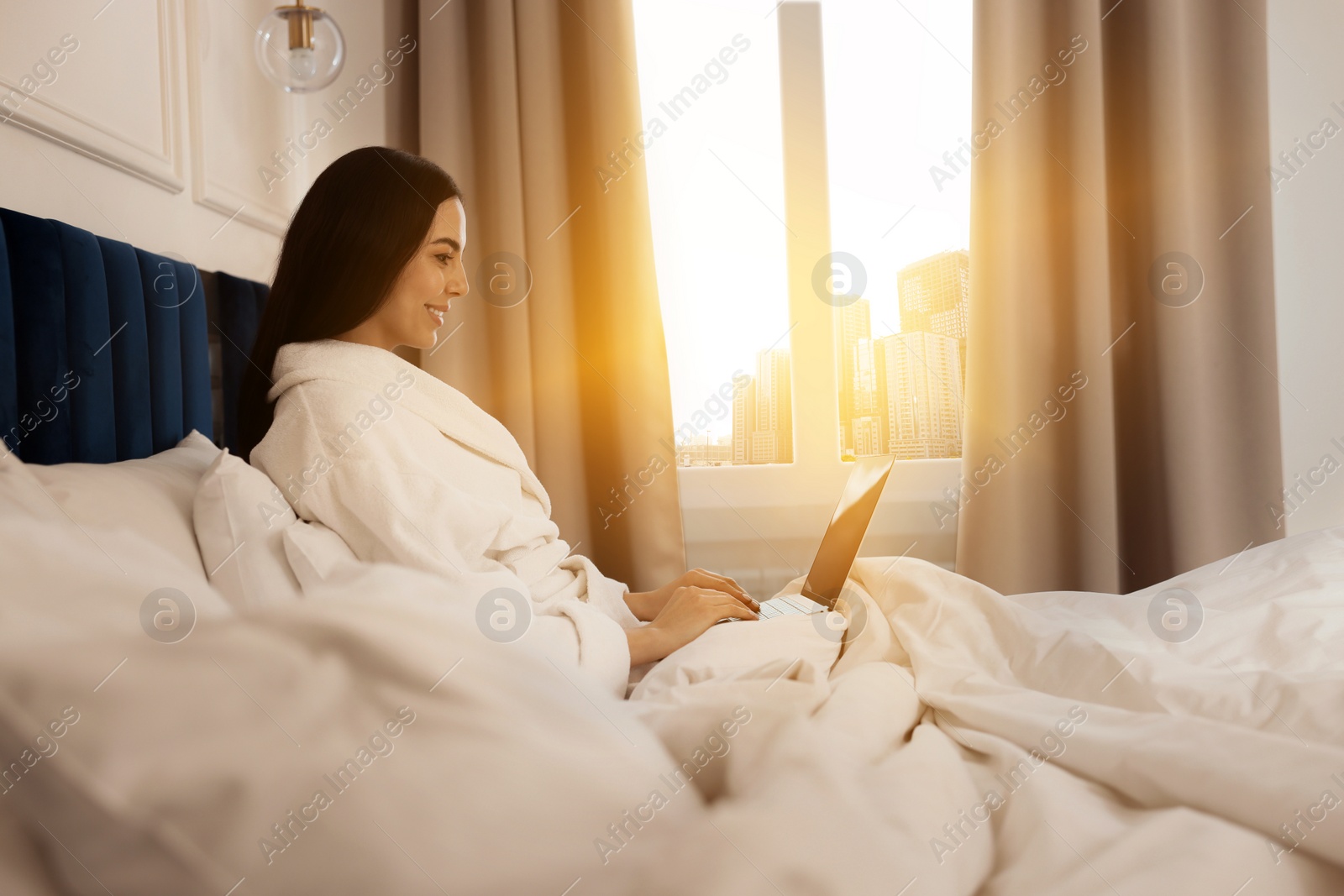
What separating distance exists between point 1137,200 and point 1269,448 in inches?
27.3

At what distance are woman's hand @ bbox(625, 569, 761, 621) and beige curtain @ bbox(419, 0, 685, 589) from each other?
578mm

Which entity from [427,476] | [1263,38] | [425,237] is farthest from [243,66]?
[1263,38]

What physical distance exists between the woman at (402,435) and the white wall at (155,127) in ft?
0.87

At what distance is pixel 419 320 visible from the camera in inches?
48.1

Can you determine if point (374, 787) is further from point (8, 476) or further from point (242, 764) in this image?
point (8, 476)

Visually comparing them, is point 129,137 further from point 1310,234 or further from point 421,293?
point 1310,234

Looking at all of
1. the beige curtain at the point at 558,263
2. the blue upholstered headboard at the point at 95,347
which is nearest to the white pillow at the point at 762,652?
the blue upholstered headboard at the point at 95,347

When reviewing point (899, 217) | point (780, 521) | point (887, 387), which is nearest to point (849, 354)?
point (887, 387)

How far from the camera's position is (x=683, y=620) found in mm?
1087

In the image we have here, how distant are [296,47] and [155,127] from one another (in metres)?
0.31

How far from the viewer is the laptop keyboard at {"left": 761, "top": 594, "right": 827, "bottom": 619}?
117 centimetres

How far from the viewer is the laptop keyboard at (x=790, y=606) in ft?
3.84

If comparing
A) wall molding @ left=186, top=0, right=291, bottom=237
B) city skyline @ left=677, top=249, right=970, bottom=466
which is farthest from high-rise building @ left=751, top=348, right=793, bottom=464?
wall molding @ left=186, top=0, right=291, bottom=237

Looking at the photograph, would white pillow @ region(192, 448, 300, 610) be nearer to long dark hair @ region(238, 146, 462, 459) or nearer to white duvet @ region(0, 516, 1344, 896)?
white duvet @ region(0, 516, 1344, 896)
